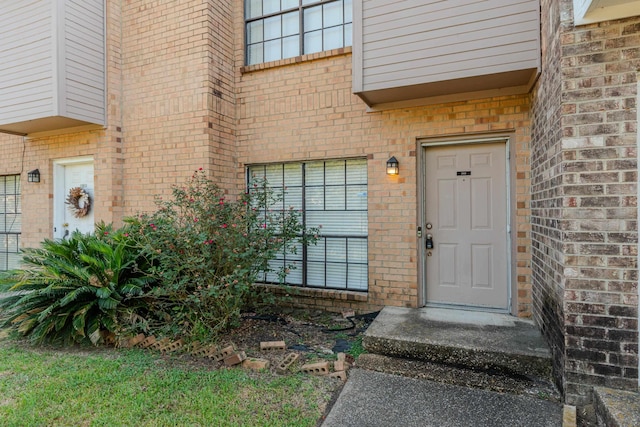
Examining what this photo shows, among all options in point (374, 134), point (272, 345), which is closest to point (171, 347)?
point (272, 345)

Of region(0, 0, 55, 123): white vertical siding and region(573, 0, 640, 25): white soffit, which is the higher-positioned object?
region(0, 0, 55, 123): white vertical siding

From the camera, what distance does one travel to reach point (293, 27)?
18.8ft

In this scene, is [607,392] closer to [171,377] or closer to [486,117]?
[486,117]

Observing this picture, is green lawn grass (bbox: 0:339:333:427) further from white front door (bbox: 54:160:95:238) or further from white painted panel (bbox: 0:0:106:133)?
white painted panel (bbox: 0:0:106:133)

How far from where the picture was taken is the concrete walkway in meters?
2.66

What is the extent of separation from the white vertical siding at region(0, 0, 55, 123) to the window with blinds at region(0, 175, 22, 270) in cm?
211

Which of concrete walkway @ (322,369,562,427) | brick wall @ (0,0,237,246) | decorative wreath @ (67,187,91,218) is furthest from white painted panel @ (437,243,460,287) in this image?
decorative wreath @ (67,187,91,218)

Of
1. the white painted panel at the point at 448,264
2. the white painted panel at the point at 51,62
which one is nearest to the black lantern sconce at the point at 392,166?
the white painted panel at the point at 448,264

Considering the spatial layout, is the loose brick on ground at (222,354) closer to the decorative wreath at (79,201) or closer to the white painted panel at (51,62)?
the decorative wreath at (79,201)

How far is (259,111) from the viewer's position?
18.9 feet

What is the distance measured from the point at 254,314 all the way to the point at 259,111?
3124 millimetres

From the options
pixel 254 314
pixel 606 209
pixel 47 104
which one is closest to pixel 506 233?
pixel 606 209

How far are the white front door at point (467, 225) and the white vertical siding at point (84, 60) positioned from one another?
5.42m

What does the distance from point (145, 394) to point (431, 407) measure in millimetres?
2342
